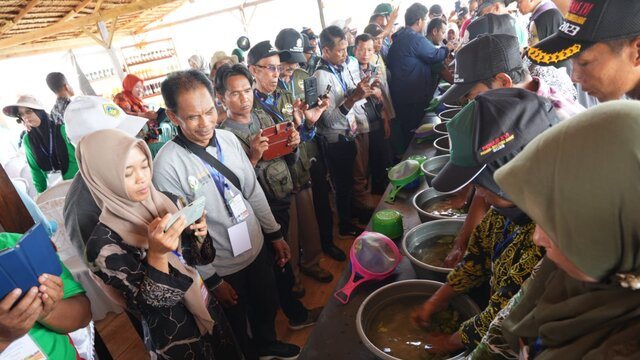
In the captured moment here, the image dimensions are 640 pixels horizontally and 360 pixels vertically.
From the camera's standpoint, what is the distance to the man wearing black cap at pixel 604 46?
1.04 meters

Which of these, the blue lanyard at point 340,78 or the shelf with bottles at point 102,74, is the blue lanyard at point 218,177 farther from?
the shelf with bottles at point 102,74

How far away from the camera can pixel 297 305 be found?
2.40 m

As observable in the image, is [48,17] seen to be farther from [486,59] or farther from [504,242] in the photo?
[504,242]

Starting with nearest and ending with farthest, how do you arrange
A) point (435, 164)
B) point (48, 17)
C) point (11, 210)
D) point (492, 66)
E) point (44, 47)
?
point (11, 210)
point (492, 66)
point (435, 164)
point (48, 17)
point (44, 47)

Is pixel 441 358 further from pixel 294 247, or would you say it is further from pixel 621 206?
pixel 294 247

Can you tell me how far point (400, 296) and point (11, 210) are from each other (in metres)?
1.61

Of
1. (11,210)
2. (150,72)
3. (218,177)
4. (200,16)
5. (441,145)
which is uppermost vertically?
(200,16)

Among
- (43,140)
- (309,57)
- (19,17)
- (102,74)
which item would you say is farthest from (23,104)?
(102,74)

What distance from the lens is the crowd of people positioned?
20.5 inches

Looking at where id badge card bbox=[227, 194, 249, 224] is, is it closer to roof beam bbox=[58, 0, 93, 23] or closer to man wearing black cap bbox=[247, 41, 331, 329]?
man wearing black cap bbox=[247, 41, 331, 329]

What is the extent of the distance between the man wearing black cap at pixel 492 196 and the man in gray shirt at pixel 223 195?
100cm

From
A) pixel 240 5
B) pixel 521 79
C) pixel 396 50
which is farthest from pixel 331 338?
pixel 240 5

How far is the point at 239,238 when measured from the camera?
1.72m

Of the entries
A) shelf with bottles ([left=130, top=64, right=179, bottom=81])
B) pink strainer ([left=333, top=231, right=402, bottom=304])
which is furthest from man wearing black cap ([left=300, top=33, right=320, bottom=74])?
shelf with bottles ([left=130, top=64, right=179, bottom=81])
